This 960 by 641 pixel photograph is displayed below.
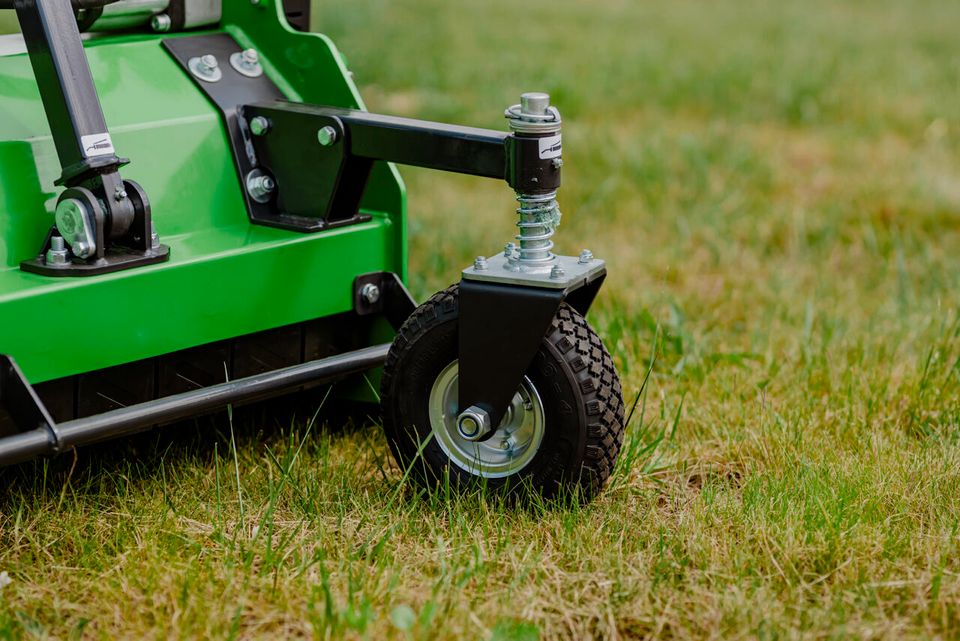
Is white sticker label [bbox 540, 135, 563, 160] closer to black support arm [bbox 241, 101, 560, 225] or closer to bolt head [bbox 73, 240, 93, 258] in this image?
black support arm [bbox 241, 101, 560, 225]

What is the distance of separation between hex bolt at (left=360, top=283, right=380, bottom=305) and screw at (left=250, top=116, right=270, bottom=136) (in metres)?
0.35

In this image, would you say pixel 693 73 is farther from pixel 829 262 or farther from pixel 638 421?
pixel 638 421

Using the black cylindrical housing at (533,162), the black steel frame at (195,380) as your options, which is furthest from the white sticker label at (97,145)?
the black cylindrical housing at (533,162)

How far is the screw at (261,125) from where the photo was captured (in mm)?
2420

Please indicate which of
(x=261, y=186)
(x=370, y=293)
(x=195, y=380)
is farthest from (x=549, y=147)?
(x=195, y=380)

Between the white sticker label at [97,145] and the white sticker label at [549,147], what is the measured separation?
2.27 ft

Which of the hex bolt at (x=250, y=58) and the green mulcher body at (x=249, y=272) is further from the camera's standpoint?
the hex bolt at (x=250, y=58)

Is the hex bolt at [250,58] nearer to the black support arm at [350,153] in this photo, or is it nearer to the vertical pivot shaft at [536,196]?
the black support arm at [350,153]

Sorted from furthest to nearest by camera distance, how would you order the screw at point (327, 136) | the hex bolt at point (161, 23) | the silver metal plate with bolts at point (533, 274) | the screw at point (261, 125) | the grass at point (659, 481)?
the hex bolt at point (161, 23), the screw at point (261, 125), the screw at point (327, 136), the silver metal plate with bolts at point (533, 274), the grass at point (659, 481)

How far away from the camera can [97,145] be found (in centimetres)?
206

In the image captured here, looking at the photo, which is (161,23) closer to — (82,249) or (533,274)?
(82,249)

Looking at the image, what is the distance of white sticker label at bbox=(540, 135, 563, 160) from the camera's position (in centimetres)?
205

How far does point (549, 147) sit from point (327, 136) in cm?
47

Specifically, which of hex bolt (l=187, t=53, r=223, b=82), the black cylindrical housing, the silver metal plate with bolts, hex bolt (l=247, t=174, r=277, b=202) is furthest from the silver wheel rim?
hex bolt (l=187, t=53, r=223, b=82)
